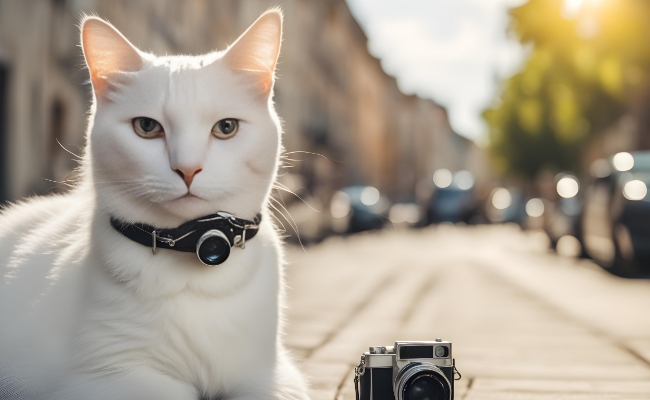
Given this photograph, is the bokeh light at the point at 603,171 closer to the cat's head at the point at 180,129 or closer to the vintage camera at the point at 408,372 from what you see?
the vintage camera at the point at 408,372

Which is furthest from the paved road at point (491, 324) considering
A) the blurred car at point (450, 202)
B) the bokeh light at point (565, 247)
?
the blurred car at point (450, 202)

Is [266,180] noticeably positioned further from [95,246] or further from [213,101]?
[95,246]

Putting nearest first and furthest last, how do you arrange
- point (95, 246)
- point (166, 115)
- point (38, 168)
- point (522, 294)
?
point (166, 115)
point (95, 246)
point (522, 294)
point (38, 168)

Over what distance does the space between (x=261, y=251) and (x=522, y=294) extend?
17.5 feet

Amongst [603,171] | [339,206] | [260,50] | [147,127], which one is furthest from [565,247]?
[147,127]

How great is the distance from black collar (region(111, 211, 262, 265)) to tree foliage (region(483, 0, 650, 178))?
17756mm

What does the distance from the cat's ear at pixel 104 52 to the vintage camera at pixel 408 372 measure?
3.74ft

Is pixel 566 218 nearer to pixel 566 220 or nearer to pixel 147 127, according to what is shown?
pixel 566 220

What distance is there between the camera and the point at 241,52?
2.24 meters

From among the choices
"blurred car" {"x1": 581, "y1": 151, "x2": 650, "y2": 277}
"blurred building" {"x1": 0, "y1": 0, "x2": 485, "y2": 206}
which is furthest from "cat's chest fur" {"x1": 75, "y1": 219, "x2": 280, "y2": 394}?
"blurred car" {"x1": 581, "y1": 151, "x2": 650, "y2": 277}

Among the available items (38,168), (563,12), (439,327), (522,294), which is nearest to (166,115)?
(439,327)

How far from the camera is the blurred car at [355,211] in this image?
20695 mm

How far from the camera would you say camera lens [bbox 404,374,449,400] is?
219 centimetres

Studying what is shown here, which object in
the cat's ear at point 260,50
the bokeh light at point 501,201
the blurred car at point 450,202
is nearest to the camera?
the cat's ear at point 260,50
